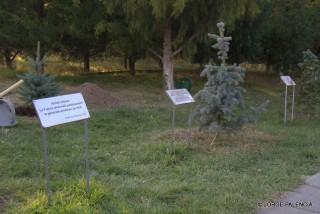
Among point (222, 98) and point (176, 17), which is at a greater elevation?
point (176, 17)

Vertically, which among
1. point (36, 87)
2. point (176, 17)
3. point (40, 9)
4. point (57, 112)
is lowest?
point (36, 87)

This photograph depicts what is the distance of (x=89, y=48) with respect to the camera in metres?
20.2

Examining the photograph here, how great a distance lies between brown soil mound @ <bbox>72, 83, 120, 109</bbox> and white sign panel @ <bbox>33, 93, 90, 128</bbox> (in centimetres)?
802

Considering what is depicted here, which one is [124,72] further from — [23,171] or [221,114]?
[23,171]

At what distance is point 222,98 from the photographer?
27.3 feet

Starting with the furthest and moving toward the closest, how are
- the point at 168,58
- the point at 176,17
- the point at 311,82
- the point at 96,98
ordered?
the point at 168,58, the point at 176,17, the point at 96,98, the point at 311,82

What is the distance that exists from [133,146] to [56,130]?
2.07 metres

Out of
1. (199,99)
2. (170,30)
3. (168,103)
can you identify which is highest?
(170,30)

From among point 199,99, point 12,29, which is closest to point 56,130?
point 199,99

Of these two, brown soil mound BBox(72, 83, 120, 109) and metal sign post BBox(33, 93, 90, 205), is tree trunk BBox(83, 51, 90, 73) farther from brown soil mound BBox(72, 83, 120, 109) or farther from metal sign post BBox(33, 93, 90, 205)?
metal sign post BBox(33, 93, 90, 205)

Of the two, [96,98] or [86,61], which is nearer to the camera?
[96,98]

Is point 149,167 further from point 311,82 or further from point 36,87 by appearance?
point 311,82

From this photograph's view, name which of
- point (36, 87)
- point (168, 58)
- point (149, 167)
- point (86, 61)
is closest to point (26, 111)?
point (36, 87)

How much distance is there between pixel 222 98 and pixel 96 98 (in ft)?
20.0
